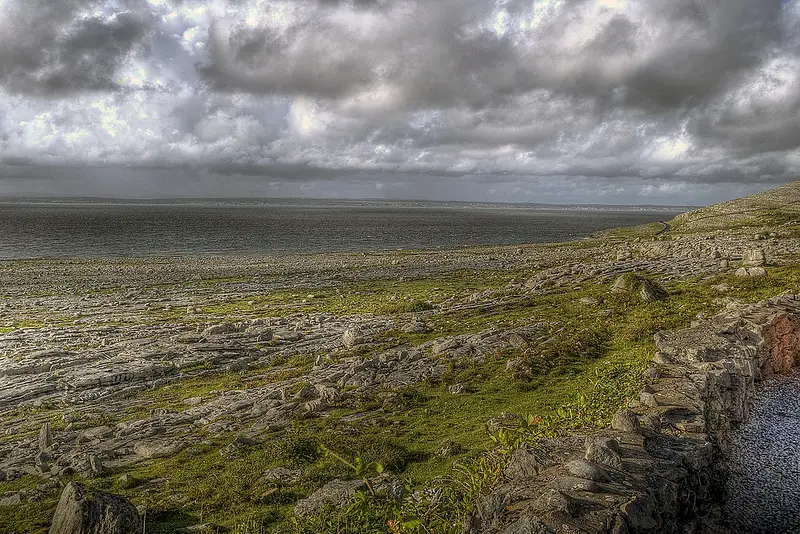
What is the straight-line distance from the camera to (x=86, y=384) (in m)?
23.0

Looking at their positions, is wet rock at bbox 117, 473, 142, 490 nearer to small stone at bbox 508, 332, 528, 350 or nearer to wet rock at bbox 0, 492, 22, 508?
wet rock at bbox 0, 492, 22, 508

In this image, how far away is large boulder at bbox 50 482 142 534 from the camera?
10430 mm

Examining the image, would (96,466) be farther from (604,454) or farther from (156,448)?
(604,454)

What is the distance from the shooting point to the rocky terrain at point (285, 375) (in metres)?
14.0

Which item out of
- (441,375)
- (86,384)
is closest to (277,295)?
(86,384)

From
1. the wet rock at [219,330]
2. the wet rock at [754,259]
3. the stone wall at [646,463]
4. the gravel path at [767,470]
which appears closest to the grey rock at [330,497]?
the stone wall at [646,463]

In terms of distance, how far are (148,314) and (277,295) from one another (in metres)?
12.3

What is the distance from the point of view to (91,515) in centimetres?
1049

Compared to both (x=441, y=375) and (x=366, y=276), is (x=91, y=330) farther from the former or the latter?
(x=366, y=276)

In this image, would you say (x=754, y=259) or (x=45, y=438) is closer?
(x=45, y=438)

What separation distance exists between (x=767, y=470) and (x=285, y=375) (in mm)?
18492

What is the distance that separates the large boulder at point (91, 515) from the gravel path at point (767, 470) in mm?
12815

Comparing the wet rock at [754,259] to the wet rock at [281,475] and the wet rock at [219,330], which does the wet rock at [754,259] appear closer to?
the wet rock at [219,330]

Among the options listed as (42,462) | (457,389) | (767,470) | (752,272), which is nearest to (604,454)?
(767,470)
